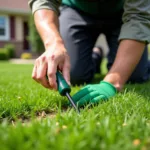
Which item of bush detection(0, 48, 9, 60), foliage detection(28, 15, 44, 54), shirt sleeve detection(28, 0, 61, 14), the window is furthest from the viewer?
the window

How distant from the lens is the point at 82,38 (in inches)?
139

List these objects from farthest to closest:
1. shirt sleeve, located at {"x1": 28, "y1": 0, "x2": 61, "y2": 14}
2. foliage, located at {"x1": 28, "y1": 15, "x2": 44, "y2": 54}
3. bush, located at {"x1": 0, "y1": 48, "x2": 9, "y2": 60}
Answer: foliage, located at {"x1": 28, "y1": 15, "x2": 44, "y2": 54} < bush, located at {"x1": 0, "y1": 48, "x2": 9, "y2": 60} < shirt sleeve, located at {"x1": 28, "y1": 0, "x2": 61, "y2": 14}

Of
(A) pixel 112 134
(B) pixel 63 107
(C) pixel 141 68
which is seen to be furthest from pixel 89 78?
(A) pixel 112 134

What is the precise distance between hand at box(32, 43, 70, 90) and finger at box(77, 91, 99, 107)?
160mm

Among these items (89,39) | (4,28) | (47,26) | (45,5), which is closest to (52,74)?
(47,26)

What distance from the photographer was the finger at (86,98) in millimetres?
1941

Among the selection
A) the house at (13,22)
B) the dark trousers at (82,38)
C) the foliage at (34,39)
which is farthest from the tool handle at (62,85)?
the house at (13,22)

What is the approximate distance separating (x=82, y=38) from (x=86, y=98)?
1657 millimetres

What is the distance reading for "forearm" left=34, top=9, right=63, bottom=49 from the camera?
213cm

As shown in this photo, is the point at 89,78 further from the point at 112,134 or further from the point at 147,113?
the point at 112,134

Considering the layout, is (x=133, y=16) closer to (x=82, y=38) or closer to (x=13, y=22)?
(x=82, y=38)

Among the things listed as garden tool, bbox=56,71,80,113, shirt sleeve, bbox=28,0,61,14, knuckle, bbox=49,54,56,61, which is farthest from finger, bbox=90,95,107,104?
shirt sleeve, bbox=28,0,61,14

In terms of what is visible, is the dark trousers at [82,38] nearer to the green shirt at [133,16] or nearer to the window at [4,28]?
the green shirt at [133,16]

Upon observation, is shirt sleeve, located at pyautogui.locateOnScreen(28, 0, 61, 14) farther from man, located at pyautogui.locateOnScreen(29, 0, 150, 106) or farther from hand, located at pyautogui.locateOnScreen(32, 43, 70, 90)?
hand, located at pyautogui.locateOnScreen(32, 43, 70, 90)
